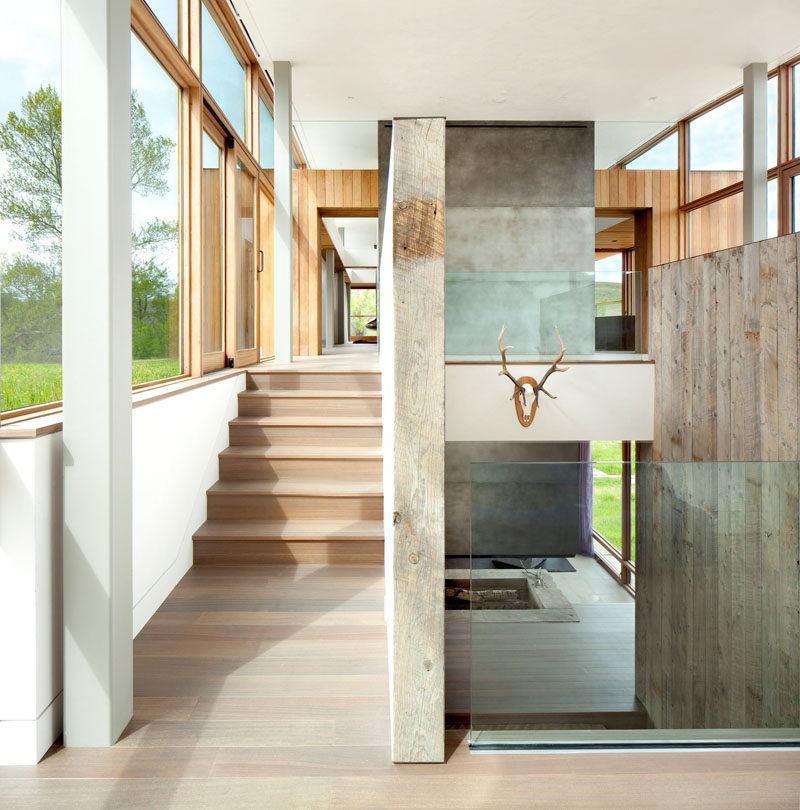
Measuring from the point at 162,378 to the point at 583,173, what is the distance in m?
6.03

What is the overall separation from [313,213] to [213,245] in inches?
153

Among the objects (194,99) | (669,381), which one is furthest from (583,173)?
(194,99)

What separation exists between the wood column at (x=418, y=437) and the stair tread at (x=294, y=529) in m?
1.81

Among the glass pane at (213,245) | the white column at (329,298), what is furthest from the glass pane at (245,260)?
the white column at (329,298)

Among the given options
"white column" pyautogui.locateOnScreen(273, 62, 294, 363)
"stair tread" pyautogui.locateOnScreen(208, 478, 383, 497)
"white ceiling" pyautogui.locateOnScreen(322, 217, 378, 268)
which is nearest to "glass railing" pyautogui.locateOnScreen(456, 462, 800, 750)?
"stair tread" pyautogui.locateOnScreen(208, 478, 383, 497)

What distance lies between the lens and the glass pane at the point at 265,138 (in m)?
6.30

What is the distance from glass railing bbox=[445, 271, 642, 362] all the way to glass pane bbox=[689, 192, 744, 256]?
2.00 metres

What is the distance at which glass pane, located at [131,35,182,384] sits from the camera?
3.36 meters

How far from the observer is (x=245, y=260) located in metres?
5.69

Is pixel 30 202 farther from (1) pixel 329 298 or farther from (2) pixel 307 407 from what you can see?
(1) pixel 329 298

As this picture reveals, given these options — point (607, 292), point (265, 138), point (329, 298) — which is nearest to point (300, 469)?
point (607, 292)

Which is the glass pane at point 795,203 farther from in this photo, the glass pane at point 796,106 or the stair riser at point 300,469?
the stair riser at point 300,469

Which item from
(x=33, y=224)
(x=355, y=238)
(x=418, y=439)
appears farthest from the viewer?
(x=355, y=238)

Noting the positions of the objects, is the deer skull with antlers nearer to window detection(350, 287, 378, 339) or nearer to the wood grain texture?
the wood grain texture
